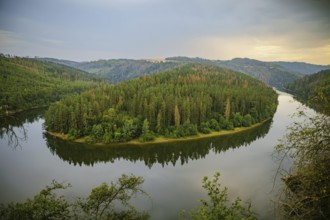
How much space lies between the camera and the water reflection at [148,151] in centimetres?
5403

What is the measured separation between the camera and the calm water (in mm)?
35375

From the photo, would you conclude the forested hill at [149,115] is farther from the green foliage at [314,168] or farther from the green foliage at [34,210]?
the green foliage at [314,168]

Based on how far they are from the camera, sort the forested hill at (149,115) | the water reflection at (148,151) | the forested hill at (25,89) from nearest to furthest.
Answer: the water reflection at (148,151) < the forested hill at (149,115) < the forested hill at (25,89)

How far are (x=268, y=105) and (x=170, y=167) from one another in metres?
61.4

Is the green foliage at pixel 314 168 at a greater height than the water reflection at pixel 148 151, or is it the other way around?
the green foliage at pixel 314 168

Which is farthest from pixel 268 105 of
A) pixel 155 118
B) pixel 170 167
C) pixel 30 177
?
pixel 30 177

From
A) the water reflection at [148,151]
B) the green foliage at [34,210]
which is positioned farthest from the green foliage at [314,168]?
the water reflection at [148,151]

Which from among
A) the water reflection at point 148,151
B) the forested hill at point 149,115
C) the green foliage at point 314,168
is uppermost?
the green foliage at point 314,168

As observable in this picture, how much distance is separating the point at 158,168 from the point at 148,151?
10571 millimetres

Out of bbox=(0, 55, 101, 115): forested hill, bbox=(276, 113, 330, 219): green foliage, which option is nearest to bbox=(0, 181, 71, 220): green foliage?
bbox=(276, 113, 330, 219): green foliage

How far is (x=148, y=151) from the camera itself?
193ft

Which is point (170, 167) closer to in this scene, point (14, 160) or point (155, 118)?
point (155, 118)

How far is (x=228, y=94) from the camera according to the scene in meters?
89.4

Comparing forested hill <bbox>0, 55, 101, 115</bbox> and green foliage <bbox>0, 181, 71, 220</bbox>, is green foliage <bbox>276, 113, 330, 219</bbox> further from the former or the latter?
forested hill <bbox>0, 55, 101, 115</bbox>
